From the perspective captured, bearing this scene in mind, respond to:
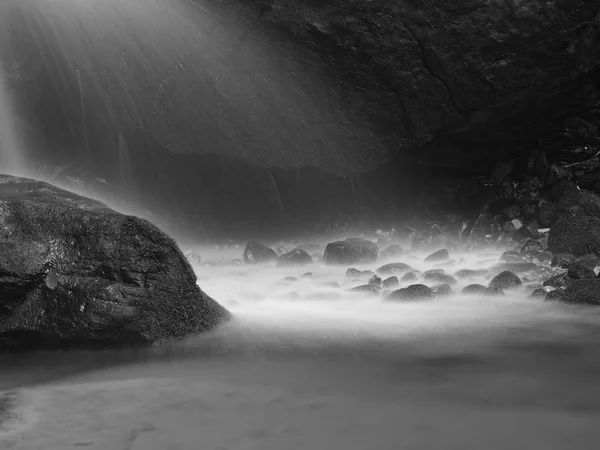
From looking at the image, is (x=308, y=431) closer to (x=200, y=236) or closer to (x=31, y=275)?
(x=31, y=275)

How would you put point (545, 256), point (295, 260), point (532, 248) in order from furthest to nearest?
point (295, 260) < point (532, 248) < point (545, 256)

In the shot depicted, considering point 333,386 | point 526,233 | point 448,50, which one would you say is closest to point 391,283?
point 333,386

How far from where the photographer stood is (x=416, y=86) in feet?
38.2

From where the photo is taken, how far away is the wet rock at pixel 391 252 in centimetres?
1115

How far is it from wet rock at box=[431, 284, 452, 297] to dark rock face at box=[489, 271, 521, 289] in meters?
0.63

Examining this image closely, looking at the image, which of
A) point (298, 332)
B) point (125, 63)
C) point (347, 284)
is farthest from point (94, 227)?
point (125, 63)

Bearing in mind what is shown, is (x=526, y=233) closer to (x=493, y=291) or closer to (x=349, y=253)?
(x=349, y=253)

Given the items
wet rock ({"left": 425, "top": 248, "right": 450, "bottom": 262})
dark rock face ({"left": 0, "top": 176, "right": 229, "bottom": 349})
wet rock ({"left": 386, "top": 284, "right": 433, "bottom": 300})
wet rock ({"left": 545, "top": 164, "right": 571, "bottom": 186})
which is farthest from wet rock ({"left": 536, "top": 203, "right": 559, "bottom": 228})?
dark rock face ({"left": 0, "top": 176, "right": 229, "bottom": 349})

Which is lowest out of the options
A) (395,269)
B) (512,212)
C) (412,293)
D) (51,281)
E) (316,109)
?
(51,281)

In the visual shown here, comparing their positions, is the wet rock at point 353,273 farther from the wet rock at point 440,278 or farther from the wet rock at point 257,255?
the wet rock at point 257,255

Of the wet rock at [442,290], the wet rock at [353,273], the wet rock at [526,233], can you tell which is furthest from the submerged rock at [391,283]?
the wet rock at [526,233]

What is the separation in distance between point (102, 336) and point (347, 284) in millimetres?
4266

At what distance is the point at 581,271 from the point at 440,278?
178cm

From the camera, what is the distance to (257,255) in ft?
37.2
